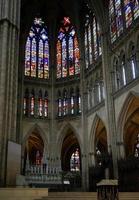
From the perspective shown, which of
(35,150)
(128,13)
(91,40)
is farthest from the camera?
(35,150)

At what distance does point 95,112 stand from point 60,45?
Answer: 11.7 metres

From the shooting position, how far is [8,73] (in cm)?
1970

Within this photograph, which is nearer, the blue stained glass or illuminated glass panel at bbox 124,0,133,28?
illuminated glass panel at bbox 124,0,133,28

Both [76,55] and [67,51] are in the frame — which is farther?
[67,51]

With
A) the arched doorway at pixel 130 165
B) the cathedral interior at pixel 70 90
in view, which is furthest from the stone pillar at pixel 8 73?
the arched doorway at pixel 130 165

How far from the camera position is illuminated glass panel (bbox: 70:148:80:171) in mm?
38656

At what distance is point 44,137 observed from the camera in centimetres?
3416

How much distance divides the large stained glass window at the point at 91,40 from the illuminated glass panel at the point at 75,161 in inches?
494

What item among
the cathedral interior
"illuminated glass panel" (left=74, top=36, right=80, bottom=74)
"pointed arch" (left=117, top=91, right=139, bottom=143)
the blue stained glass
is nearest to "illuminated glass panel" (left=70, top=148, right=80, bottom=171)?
the cathedral interior

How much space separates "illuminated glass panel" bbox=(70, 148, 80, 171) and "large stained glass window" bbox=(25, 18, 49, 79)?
1104 centimetres

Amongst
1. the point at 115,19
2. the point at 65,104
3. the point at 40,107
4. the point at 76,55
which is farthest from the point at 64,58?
the point at 115,19

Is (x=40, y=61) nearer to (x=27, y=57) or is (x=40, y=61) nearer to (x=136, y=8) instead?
(x=27, y=57)

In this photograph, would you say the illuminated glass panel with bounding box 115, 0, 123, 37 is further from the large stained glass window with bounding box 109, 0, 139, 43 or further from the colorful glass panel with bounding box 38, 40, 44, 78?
the colorful glass panel with bounding box 38, 40, 44, 78

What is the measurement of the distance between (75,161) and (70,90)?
388 inches
